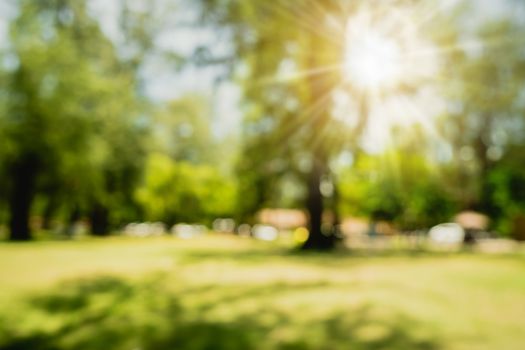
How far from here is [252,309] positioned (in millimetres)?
8156

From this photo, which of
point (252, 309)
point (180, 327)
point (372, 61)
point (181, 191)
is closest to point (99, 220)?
point (181, 191)

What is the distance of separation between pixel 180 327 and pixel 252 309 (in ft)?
4.77

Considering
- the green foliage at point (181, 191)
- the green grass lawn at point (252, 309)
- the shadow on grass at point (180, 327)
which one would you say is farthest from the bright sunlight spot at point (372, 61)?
the green foliage at point (181, 191)

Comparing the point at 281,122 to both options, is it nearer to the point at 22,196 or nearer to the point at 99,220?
the point at 22,196

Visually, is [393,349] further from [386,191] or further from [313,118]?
[386,191]

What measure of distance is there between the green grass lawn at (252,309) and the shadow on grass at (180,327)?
2cm

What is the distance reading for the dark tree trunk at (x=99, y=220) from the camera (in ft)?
158

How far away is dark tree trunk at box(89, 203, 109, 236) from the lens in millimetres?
48062

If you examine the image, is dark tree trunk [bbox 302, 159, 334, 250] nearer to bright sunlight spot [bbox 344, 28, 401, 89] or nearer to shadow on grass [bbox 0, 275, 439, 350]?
bright sunlight spot [bbox 344, 28, 401, 89]

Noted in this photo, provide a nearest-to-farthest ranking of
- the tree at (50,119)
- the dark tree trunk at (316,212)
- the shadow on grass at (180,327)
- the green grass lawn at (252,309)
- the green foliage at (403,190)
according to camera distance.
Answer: the shadow on grass at (180,327), the green grass lawn at (252,309), the dark tree trunk at (316,212), the tree at (50,119), the green foliage at (403,190)

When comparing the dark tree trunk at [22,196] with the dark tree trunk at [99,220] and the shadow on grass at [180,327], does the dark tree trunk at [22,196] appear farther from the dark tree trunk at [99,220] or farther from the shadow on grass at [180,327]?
the shadow on grass at [180,327]

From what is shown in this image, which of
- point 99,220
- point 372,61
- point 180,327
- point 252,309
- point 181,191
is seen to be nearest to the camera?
point 180,327

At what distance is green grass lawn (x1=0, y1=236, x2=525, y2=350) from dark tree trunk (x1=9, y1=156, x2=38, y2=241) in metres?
23.4

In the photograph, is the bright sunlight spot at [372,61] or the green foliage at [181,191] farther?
the green foliage at [181,191]
